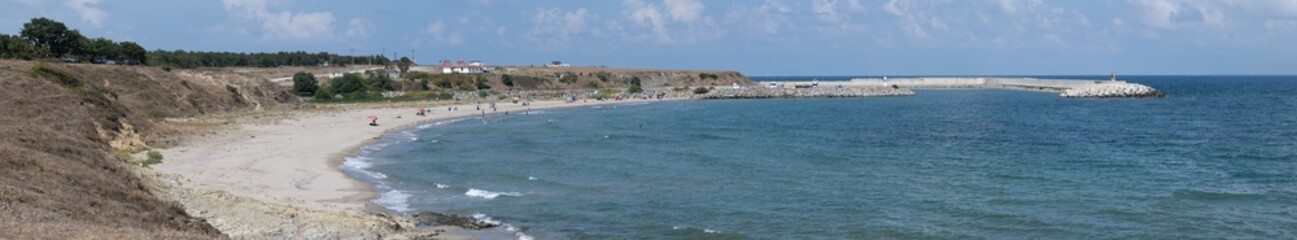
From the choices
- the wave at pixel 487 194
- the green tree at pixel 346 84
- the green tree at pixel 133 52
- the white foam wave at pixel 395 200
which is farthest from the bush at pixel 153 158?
the green tree at pixel 346 84

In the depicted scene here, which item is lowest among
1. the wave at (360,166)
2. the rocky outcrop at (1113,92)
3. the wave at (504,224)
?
the wave at (360,166)

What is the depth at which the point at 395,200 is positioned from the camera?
30703 millimetres

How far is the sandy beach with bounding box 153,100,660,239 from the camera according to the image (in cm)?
2441

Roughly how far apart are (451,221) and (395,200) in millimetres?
5234

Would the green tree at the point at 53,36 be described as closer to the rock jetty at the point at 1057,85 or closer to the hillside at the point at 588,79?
the hillside at the point at 588,79

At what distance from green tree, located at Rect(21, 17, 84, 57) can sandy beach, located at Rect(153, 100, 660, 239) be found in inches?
1190

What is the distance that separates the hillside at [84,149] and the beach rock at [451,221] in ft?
19.7

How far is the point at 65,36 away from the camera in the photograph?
86.8 metres

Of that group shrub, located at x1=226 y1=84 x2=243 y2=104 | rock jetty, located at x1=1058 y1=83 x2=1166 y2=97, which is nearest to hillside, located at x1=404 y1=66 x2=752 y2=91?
shrub, located at x1=226 y1=84 x2=243 y2=104

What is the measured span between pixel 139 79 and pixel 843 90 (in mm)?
97392

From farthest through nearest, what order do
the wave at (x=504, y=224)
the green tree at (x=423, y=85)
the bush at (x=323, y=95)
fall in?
the green tree at (x=423, y=85), the bush at (x=323, y=95), the wave at (x=504, y=224)

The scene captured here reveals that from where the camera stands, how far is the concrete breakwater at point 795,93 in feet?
439

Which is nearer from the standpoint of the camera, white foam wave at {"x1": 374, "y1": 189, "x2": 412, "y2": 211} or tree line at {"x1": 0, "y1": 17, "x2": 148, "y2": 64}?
white foam wave at {"x1": 374, "y1": 189, "x2": 412, "y2": 211}

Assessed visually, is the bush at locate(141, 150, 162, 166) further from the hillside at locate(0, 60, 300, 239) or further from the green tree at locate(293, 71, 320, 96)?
the green tree at locate(293, 71, 320, 96)
